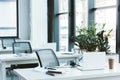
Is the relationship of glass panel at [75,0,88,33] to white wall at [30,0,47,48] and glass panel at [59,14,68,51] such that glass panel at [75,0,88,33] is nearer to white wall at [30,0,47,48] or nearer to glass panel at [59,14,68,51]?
glass panel at [59,14,68,51]

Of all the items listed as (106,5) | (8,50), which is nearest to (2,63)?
(8,50)

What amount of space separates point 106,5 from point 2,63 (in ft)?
8.92

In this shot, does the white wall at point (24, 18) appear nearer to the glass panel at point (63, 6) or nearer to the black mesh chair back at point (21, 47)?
the glass panel at point (63, 6)

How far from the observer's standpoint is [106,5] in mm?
5598

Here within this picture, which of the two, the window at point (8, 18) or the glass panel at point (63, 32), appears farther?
the window at point (8, 18)

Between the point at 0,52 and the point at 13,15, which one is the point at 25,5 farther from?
the point at 0,52

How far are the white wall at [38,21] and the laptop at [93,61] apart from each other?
16.8ft

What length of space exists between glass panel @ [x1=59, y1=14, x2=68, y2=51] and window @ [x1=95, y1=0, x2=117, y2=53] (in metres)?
1.66

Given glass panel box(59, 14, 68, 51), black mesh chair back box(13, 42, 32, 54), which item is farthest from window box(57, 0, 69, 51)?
black mesh chair back box(13, 42, 32, 54)

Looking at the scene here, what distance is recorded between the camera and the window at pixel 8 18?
838 cm

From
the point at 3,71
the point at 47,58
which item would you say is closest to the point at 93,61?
the point at 47,58

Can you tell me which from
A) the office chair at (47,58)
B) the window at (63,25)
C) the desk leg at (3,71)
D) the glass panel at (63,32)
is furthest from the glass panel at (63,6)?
the office chair at (47,58)

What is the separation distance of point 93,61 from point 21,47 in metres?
3.00

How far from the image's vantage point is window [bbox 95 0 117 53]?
5.29m
